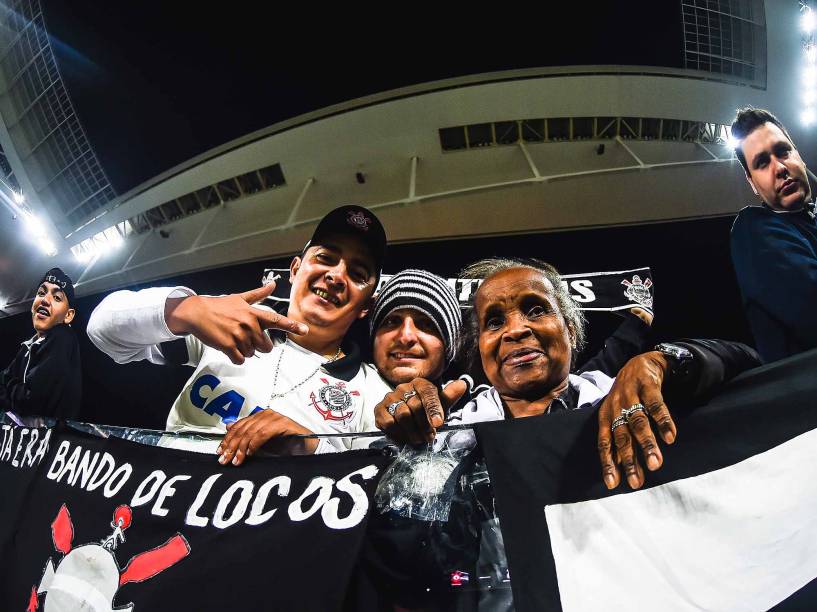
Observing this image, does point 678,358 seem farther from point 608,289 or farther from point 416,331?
point 608,289

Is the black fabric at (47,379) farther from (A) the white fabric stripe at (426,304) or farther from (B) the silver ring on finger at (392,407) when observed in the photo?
(B) the silver ring on finger at (392,407)

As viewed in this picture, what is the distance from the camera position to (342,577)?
91 centimetres

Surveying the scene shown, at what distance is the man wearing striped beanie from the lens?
202 centimetres

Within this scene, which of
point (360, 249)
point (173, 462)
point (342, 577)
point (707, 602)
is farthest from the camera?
point (360, 249)

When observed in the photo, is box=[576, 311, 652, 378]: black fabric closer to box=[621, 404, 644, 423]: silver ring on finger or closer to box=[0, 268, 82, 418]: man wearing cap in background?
box=[621, 404, 644, 423]: silver ring on finger

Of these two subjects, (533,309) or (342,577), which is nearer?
(342,577)

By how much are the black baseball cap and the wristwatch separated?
1.60 meters

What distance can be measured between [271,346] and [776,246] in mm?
2126

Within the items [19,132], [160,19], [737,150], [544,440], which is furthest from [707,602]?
[19,132]

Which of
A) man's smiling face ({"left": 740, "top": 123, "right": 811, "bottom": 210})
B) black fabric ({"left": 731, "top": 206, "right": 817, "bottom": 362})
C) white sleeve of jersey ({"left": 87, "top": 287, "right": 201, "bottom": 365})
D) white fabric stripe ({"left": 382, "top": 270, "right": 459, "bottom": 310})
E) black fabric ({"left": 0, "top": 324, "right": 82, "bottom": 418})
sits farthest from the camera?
black fabric ({"left": 0, "top": 324, "right": 82, "bottom": 418})

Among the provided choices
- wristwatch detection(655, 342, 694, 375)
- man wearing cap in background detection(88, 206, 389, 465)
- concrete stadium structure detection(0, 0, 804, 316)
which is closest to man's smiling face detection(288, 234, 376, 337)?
man wearing cap in background detection(88, 206, 389, 465)

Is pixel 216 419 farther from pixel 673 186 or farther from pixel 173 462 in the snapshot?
pixel 673 186

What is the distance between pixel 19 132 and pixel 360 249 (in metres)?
6.91

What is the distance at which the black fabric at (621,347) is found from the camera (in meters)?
2.41
